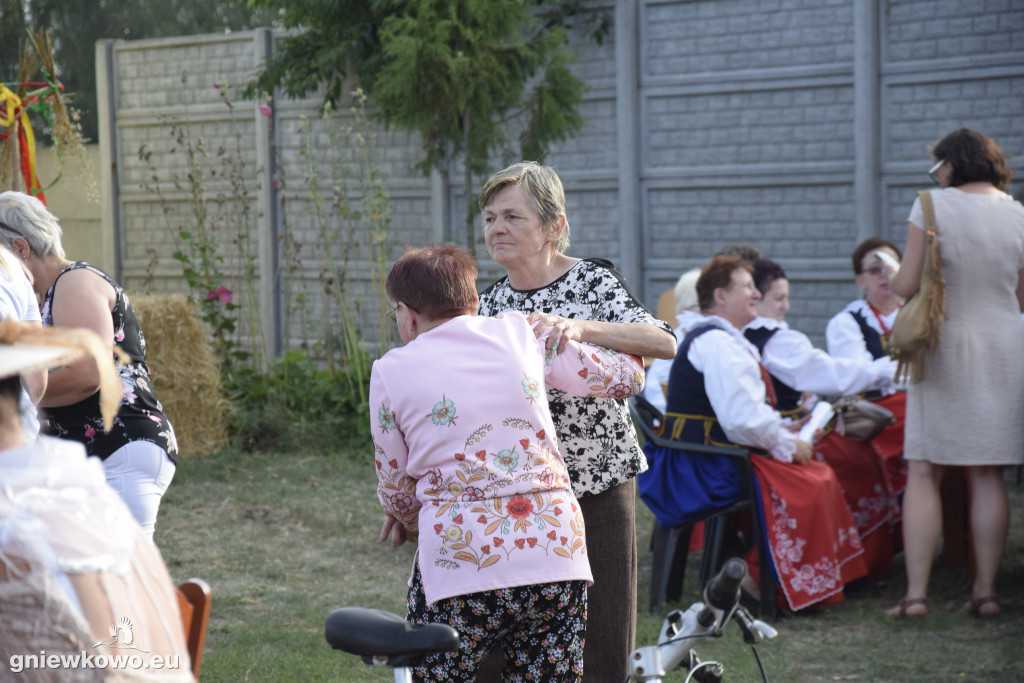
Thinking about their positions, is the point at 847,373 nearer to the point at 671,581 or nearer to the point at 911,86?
the point at 671,581

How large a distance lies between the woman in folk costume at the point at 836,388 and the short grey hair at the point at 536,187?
2.40 metres

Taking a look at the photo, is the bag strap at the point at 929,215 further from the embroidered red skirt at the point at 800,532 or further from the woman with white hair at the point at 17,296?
the woman with white hair at the point at 17,296

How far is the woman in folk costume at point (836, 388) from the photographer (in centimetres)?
474

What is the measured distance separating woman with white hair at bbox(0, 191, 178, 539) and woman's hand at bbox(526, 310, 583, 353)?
1.27 meters

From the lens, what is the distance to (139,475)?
2.96 m

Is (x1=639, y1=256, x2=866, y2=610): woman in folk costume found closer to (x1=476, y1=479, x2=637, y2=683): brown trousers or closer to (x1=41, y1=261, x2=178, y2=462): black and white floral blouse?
(x1=476, y1=479, x2=637, y2=683): brown trousers

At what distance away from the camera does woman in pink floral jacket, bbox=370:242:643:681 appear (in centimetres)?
209

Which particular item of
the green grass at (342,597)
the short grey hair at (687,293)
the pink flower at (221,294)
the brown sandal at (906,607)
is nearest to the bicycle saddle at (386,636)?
the green grass at (342,597)

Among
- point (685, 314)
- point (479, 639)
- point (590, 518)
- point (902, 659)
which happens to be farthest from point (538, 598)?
point (685, 314)

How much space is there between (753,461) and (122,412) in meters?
2.55

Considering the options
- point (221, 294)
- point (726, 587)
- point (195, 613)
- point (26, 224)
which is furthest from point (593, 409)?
point (221, 294)

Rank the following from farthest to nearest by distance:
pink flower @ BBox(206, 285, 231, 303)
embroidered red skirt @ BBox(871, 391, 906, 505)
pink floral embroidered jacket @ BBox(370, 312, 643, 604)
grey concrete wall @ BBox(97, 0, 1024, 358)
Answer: pink flower @ BBox(206, 285, 231, 303)
grey concrete wall @ BBox(97, 0, 1024, 358)
embroidered red skirt @ BBox(871, 391, 906, 505)
pink floral embroidered jacket @ BBox(370, 312, 643, 604)

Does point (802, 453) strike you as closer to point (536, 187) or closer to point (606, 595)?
point (606, 595)

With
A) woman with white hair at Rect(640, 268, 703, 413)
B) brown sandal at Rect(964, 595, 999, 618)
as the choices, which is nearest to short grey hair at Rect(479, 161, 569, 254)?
woman with white hair at Rect(640, 268, 703, 413)
